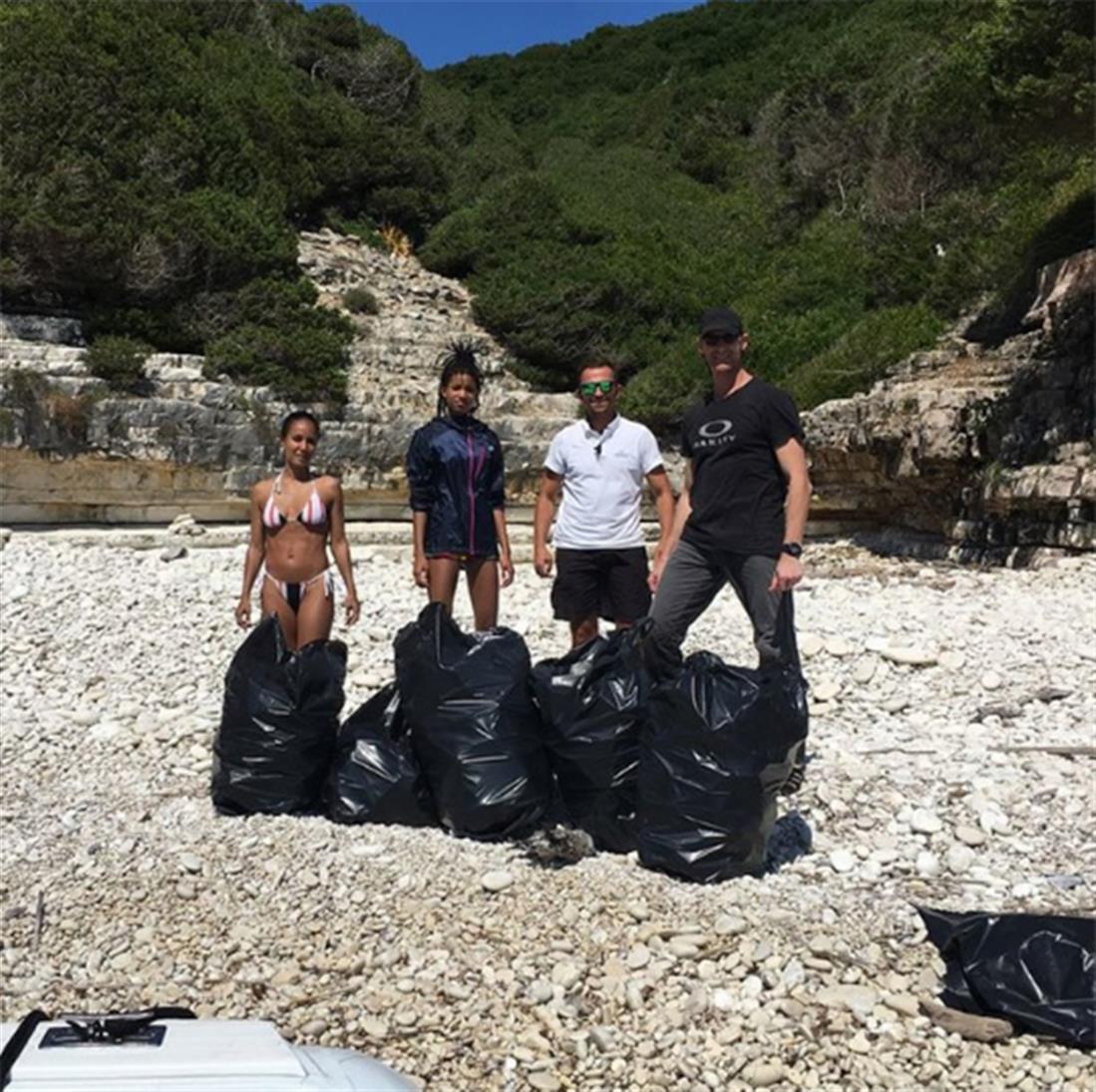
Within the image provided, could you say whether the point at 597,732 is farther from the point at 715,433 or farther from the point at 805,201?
the point at 805,201

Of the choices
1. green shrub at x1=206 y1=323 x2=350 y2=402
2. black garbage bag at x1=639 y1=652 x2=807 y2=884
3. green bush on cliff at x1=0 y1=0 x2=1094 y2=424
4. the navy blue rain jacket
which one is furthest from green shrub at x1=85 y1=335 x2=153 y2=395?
black garbage bag at x1=639 y1=652 x2=807 y2=884

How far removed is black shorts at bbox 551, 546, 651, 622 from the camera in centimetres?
405

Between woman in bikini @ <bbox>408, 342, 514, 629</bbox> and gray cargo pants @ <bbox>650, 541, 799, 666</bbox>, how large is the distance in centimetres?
85

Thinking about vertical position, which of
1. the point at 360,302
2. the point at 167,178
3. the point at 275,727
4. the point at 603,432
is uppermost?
the point at 167,178

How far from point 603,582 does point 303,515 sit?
1.34 m

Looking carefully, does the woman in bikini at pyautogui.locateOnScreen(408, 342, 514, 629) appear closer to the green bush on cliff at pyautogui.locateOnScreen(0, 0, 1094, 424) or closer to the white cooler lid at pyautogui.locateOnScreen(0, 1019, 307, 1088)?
the white cooler lid at pyautogui.locateOnScreen(0, 1019, 307, 1088)

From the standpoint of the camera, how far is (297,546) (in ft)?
14.0

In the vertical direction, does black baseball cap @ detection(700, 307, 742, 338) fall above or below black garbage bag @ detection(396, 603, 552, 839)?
above

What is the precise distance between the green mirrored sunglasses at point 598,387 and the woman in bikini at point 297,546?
1.21 m

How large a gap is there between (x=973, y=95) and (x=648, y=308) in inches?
286

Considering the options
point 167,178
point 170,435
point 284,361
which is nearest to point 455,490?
point 170,435

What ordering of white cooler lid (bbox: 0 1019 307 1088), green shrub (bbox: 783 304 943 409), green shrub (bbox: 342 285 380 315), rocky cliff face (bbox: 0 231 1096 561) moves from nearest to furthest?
white cooler lid (bbox: 0 1019 307 1088)
rocky cliff face (bbox: 0 231 1096 561)
green shrub (bbox: 783 304 943 409)
green shrub (bbox: 342 285 380 315)

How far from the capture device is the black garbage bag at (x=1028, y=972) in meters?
2.33

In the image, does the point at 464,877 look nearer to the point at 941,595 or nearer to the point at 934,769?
the point at 934,769
